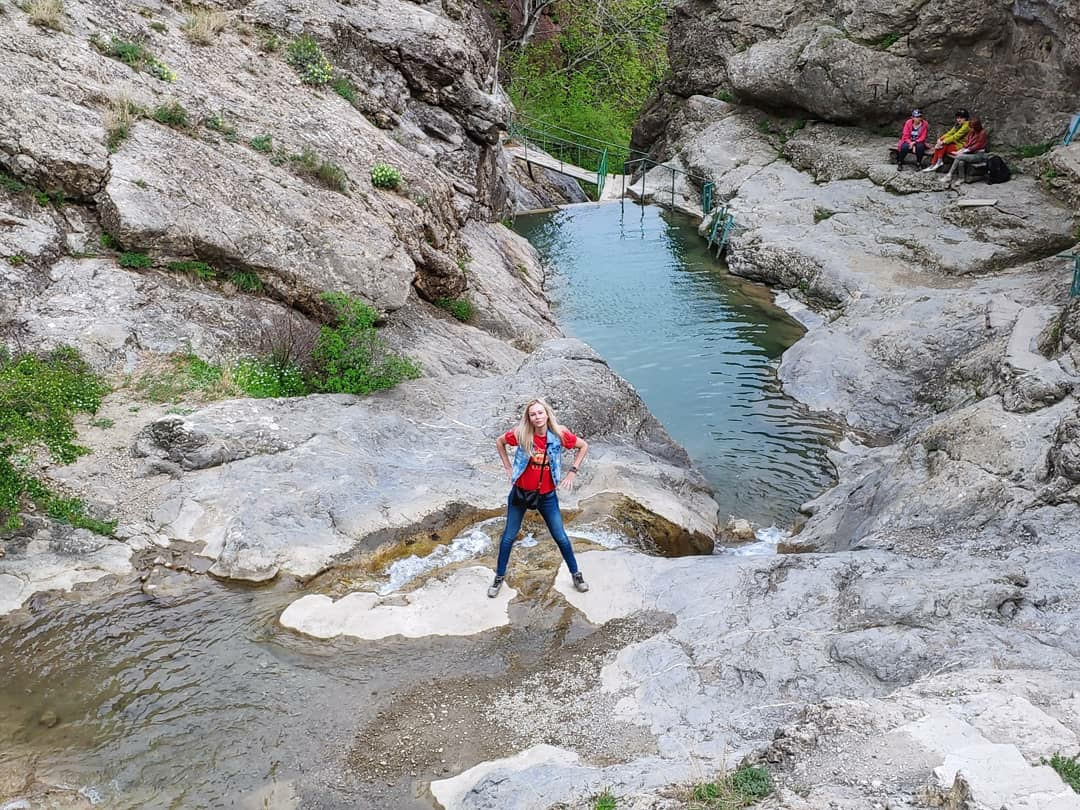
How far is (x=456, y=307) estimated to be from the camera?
1722 centimetres

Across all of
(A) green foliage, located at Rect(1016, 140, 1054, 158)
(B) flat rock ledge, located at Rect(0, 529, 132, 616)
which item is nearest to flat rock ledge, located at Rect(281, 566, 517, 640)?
(B) flat rock ledge, located at Rect(0, 529, 132, 616)

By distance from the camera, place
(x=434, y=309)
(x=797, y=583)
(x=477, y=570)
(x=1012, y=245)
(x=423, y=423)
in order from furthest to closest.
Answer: (x=1012, y=245)
(x=434, y=309)
(x=423, y=423)
(x=477, y=570)
(x=797, y=583)

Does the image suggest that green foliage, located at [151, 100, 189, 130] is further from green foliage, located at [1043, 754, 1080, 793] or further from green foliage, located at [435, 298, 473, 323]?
green foliage, located at [1043, 754, 1080, 793]

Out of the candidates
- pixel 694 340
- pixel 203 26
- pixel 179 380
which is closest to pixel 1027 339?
pixel 694 340

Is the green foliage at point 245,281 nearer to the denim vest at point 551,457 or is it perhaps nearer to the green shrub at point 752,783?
the denim vest at point 551,457

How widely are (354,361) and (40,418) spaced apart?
13.4 ft

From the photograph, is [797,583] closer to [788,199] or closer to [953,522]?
[953,522]

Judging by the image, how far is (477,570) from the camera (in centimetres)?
928

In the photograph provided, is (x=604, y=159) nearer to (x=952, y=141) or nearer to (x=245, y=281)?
(x=952, y=141)

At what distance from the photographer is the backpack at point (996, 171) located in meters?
24.0

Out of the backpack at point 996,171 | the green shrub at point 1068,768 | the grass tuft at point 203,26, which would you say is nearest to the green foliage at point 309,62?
the grass tuft at point 203,26

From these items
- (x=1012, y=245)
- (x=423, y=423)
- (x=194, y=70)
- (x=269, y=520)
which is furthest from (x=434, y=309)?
(x=1012, y=245)

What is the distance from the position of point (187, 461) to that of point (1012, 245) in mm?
20055

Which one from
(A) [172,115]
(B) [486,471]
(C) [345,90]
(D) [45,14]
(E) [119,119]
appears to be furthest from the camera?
(C) [345,90]
